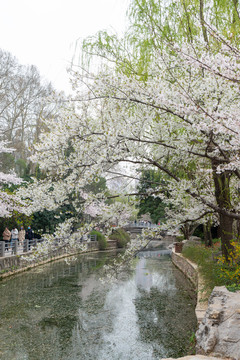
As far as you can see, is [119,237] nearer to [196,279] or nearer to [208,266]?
[196,279]

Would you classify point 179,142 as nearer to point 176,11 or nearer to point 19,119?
point 176,11

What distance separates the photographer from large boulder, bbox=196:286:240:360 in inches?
142

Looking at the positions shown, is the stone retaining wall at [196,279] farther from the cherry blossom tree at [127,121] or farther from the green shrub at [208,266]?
the cherry blossom tree at [127,121]

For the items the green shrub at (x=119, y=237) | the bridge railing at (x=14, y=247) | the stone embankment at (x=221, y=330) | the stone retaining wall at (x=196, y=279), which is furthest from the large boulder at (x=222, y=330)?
the green shrub at (x=119, y=237)

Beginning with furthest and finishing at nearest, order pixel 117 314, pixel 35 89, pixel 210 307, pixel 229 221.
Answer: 1. pixel 35 89
2. pixel 117 314
3. pixel 229 221
4. pixel 210 307

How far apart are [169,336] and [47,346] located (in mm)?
2395

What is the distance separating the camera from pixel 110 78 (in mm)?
5250

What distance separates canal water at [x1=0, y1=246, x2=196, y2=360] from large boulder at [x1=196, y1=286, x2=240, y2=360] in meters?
1.97

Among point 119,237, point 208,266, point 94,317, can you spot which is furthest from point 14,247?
point 119,237

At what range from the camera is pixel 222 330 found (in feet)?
12.5

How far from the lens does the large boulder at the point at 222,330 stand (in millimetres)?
3607

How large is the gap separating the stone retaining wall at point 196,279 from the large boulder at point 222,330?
1078 millimetres

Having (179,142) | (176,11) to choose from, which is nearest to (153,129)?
(179,142)

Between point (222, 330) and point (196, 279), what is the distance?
269 inches
